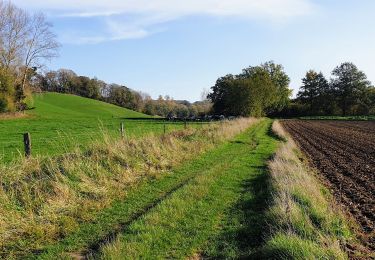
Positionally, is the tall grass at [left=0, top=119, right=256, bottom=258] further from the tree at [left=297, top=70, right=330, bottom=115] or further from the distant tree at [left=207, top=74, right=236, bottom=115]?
the tree at [left=297, top=70, right=330, bottom=115]

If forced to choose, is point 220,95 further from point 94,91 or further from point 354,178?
point 354,178

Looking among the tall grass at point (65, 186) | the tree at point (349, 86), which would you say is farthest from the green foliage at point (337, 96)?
the tall grass at point (65, 186)

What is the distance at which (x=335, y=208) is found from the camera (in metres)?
10.6

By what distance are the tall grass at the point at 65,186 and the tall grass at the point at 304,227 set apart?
14.8ft

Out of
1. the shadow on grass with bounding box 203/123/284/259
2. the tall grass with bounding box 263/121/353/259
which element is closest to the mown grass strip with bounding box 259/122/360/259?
the tall grass with bounding box 263/121/353/259

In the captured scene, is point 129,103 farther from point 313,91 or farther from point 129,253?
point 129,253

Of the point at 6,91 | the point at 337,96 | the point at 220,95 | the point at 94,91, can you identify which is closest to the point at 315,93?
the point at 337,96

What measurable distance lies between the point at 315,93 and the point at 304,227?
412ft

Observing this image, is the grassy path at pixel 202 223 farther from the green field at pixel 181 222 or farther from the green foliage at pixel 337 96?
the green foliage at pixel 337 96

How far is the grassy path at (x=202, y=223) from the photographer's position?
765 centimetres

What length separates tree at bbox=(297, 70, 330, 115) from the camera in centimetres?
12350

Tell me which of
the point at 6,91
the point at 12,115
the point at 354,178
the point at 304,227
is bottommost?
the point at 354,178

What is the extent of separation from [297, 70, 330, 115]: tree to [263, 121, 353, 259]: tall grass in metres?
117

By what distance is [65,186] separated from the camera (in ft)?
34.9
